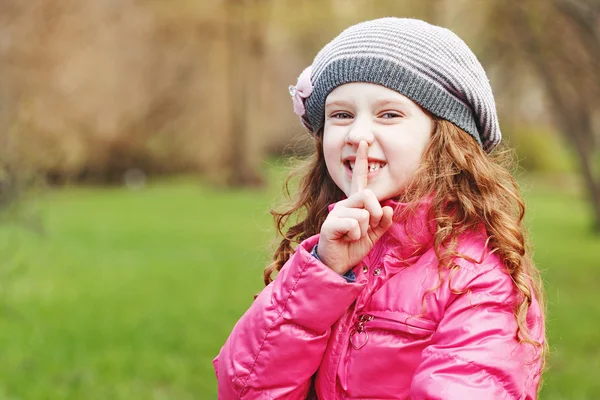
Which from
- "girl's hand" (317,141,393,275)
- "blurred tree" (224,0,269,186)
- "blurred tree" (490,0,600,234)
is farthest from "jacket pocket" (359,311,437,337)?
"blurred tree" (224,0,269,186)

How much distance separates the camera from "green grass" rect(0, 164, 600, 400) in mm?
4684

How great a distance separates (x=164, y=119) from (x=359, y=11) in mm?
5669

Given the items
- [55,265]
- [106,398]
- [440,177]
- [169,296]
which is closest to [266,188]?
[55,265]

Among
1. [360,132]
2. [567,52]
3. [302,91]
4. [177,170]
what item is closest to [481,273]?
[360,132]

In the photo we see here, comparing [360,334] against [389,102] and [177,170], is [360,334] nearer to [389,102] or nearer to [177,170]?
[389,102]

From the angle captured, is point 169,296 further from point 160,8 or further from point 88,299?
point 160,8

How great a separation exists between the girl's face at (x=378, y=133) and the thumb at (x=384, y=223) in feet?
0.20

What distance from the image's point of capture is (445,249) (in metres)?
1.83

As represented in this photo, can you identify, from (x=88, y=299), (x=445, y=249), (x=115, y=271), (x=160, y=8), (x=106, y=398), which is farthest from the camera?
(x=160, y=8)

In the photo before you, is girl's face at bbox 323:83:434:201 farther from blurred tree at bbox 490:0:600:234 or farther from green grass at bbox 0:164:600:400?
blurred tree at bbox 490:0:600:234

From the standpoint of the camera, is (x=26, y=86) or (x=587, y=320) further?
(x=26, y=86)

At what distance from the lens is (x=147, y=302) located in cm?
685

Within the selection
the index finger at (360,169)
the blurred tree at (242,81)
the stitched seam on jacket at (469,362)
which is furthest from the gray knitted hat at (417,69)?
the blurred tree at (242,81)

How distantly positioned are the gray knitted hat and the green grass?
644 millimetres
